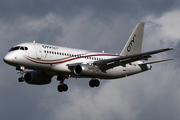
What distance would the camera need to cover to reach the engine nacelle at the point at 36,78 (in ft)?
199

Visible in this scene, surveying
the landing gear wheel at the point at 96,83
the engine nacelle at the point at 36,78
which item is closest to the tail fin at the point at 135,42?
the landing gear wheel at the point at 96,83

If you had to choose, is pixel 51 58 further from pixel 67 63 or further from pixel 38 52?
pixel 67 63

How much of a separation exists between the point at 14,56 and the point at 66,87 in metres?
14.7

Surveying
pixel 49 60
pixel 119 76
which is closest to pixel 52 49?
pixel 49 60

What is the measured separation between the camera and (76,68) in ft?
184

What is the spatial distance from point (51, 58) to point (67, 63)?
2.88 metres

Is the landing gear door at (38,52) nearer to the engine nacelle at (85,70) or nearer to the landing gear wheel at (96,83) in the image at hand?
the engine nacelle at (85,70)

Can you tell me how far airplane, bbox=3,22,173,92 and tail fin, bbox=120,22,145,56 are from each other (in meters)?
0.63

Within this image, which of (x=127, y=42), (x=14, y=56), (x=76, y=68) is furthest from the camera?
(x=127, y=42)

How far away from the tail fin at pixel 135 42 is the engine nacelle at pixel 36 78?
1431cm

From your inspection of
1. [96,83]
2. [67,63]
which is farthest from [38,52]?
[96,83]

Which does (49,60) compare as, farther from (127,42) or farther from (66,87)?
(127,42)

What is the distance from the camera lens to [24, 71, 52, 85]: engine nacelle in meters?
60.7

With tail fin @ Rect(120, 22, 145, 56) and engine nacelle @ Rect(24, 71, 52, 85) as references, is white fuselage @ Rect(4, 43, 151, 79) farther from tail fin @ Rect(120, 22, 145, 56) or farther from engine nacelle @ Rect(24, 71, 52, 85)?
tail fin @ Rect(120, 22, 145, 56)
